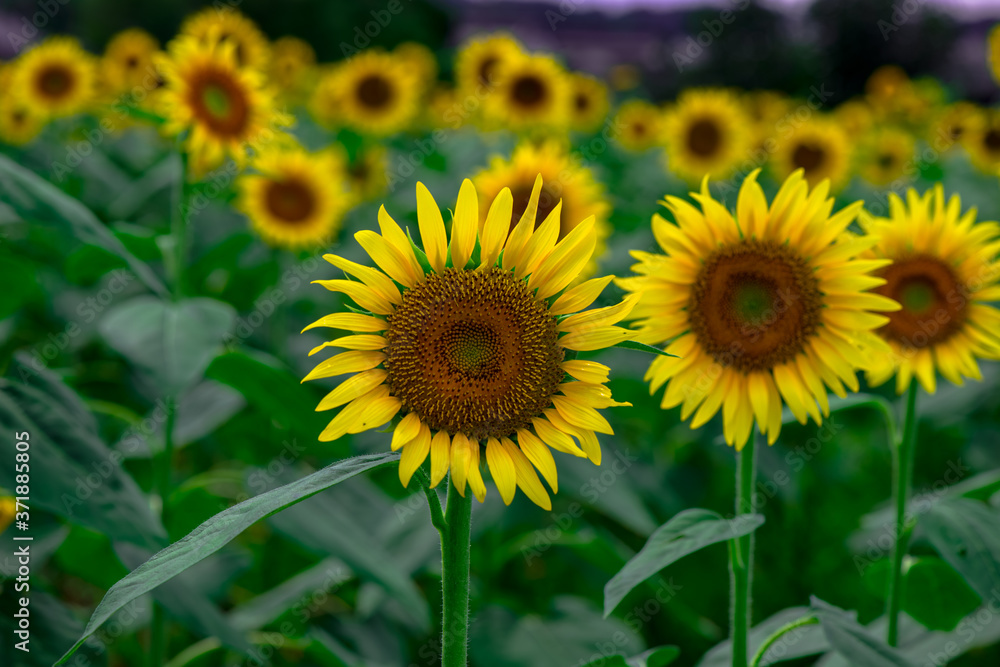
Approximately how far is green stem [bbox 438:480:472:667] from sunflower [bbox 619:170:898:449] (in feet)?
1.71

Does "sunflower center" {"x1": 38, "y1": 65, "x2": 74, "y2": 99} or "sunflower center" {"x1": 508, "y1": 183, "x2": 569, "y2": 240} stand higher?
"sunflower center" {"x1": 38, "y1": 65, "x2": 74, "y2": 99}

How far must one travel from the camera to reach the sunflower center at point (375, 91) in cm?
618

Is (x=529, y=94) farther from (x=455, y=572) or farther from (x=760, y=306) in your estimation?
(x=455, y=572)

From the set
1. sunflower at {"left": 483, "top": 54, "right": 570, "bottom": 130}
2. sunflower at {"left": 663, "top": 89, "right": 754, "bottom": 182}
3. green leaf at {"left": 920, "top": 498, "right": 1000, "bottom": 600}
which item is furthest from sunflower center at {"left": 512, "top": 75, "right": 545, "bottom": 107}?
green leaf at {"left": 920, "top": 498, "right": 1000, "bottom": 600}

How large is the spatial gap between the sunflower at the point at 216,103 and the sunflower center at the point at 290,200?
3.98 feet

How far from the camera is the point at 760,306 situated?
1.56m

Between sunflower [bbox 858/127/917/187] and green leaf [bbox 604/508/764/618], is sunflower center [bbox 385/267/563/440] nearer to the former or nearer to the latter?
green leaf [bbox 604/508/764/618]

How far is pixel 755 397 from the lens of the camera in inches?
60.8

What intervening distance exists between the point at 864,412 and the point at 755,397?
3.88 m

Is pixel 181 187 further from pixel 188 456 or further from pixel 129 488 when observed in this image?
pixel 188 456

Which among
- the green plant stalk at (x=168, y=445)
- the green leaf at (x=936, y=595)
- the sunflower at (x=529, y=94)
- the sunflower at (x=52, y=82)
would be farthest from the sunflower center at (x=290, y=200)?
the green leaf at (x=936, y=595)

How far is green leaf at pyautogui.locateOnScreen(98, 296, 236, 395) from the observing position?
6.22 feet

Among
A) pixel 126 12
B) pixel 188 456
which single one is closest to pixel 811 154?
pixel 188 456

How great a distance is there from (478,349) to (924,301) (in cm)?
113
